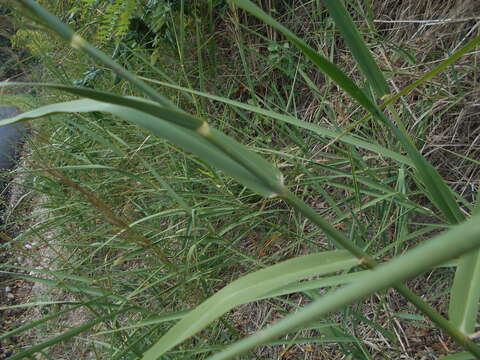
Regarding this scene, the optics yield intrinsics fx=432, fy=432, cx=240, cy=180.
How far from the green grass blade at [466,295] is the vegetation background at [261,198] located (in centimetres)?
16

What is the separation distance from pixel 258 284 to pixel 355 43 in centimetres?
26

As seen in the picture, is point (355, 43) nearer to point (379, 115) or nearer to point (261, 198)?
point (379, 115)

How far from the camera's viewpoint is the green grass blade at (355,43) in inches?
16.0

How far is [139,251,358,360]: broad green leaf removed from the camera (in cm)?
35

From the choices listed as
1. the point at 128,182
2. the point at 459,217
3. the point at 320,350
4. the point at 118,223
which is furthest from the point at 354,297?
the point at 128,182

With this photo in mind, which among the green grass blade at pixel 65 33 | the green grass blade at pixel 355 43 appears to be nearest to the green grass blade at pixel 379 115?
the green grass blade at pixel 355 43

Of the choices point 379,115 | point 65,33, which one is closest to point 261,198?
point 379,115

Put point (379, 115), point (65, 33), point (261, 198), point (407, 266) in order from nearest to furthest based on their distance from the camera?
point (407, 266), point (65, 33), point (379, 115), point (261, 198)

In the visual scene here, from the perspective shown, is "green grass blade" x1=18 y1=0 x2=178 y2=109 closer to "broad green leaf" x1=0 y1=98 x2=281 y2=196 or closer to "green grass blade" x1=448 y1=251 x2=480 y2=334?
"broad green leaf" x1=0 y1=98 x2=281 y2=196

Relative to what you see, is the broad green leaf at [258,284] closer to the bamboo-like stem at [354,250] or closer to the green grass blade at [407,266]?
the bamboo-like stem at [354,250]

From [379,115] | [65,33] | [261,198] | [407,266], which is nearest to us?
[407,266]

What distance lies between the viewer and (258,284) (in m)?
0.36

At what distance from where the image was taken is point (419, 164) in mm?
427

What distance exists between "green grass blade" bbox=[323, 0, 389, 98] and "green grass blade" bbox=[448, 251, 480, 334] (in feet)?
0.63
